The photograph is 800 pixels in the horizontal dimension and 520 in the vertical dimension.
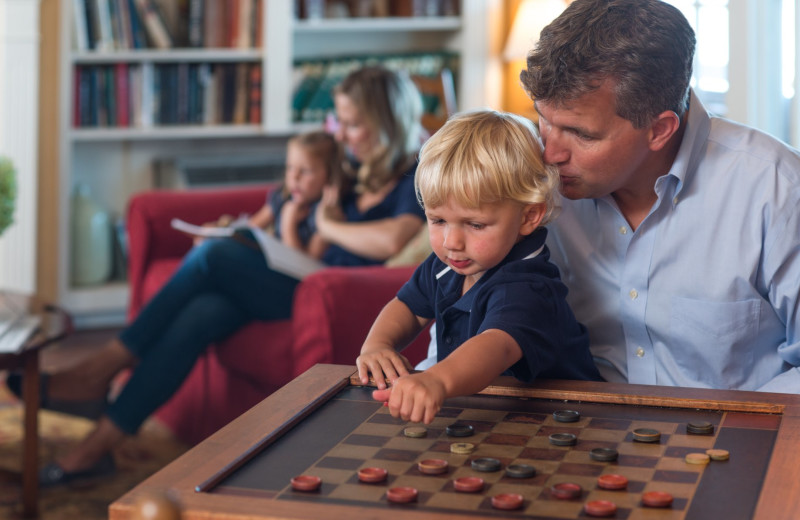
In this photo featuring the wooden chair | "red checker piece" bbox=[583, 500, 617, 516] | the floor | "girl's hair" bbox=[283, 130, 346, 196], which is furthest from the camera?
the wooden chair

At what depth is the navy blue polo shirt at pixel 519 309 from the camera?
1.33m

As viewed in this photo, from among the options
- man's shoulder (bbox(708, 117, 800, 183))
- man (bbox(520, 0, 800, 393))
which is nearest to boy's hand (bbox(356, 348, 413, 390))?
man (bbox(520, 0, 800, 393))

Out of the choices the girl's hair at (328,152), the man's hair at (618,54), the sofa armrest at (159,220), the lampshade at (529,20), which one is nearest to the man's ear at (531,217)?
the man's hair at (618,54)

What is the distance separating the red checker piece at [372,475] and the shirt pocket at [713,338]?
731 millimetres

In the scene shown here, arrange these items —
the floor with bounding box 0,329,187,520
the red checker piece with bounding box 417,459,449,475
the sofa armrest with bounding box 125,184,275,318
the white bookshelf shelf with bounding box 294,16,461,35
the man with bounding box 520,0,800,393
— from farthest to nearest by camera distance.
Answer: the white bookshelf shelf with bounding box 294,16,461,35
the sofa armrest with bounding box 125,184,275,318
the floor with bounding box 0,329,187,520
the man with bounding box 520,0,800,393
the red checker piece with bounding box 417,459,449,475

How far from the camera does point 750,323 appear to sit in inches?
60.4

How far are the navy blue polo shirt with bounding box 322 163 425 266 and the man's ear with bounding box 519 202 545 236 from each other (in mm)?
1337

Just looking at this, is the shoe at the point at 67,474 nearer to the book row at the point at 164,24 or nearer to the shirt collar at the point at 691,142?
the shirt collar at the point at 691,142

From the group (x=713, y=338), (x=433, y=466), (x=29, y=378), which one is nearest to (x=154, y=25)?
(x=29, y=378)

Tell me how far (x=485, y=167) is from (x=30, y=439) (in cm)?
164

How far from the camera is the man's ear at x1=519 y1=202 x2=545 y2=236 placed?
56.4 inches

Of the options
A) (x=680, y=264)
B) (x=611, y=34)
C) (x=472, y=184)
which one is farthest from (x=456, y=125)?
(x=680, y=264)

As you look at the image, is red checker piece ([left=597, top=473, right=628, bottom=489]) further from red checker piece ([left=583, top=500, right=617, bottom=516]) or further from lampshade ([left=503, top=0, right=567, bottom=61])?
lampshade ([left=503, top=0, right=567, bottom=61])

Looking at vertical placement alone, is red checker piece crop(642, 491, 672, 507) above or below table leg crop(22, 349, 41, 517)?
above
